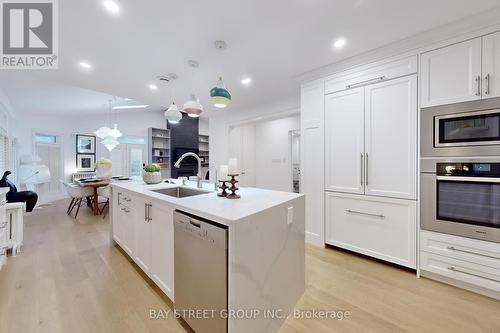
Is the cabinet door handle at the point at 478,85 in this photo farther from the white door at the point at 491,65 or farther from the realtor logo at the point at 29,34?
the realtor logo at the point at 29,34

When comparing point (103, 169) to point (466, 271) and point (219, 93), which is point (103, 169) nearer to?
point (219, 93)

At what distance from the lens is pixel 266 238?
127cm

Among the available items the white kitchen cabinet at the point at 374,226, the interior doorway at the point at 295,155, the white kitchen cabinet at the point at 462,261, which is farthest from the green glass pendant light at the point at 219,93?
the interior doorway at the point at 295,155

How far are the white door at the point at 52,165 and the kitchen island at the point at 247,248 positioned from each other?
597 centimetres

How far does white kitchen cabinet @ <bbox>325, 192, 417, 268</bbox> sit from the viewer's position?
2.06 m

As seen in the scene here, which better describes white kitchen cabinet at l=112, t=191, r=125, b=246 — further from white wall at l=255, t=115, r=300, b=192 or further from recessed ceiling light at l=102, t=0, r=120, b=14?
white wall at l=255, t=115, r=300, b=192

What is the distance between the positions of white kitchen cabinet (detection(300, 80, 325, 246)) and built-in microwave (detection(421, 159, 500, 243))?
1070mm

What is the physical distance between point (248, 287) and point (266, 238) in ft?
0.96

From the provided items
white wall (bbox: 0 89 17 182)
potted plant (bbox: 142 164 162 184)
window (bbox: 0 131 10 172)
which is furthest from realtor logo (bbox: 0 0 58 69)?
window (bbox: 0 131 10 172)

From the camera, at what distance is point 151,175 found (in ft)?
8.45

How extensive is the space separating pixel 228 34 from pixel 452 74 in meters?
2.11

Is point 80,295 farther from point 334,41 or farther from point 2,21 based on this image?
point 334,41

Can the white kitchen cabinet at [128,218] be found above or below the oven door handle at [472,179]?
below

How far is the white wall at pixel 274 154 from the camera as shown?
5.27 meters
